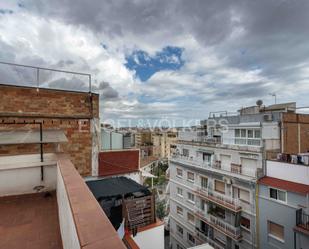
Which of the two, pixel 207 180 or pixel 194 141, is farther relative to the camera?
pixel 194 141

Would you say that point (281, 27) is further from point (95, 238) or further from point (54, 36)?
point (95, 238)

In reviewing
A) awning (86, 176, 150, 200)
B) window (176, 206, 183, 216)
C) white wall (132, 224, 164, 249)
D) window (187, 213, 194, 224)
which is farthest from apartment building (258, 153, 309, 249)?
awning (86, 176, 150, 200)

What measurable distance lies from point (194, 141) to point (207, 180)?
331 cm

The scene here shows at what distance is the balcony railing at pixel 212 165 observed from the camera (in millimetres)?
10946

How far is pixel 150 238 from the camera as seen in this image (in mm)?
4484

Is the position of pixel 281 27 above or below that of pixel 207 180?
above

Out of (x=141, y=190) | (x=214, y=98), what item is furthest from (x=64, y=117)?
(x=214, y=98)

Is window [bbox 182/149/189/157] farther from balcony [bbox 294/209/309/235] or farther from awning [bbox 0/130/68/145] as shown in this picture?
awning [bbox 0/130/68/145]

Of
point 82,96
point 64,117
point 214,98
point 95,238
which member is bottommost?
point 95,238

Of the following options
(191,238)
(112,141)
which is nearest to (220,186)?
(191,238)

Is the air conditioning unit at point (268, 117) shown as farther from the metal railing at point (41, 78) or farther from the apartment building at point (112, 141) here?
the metal railing at point (41, 78)

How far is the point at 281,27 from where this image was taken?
9.12 m

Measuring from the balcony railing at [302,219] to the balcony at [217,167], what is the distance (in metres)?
2.43

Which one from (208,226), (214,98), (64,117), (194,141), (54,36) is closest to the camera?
(64,117)
